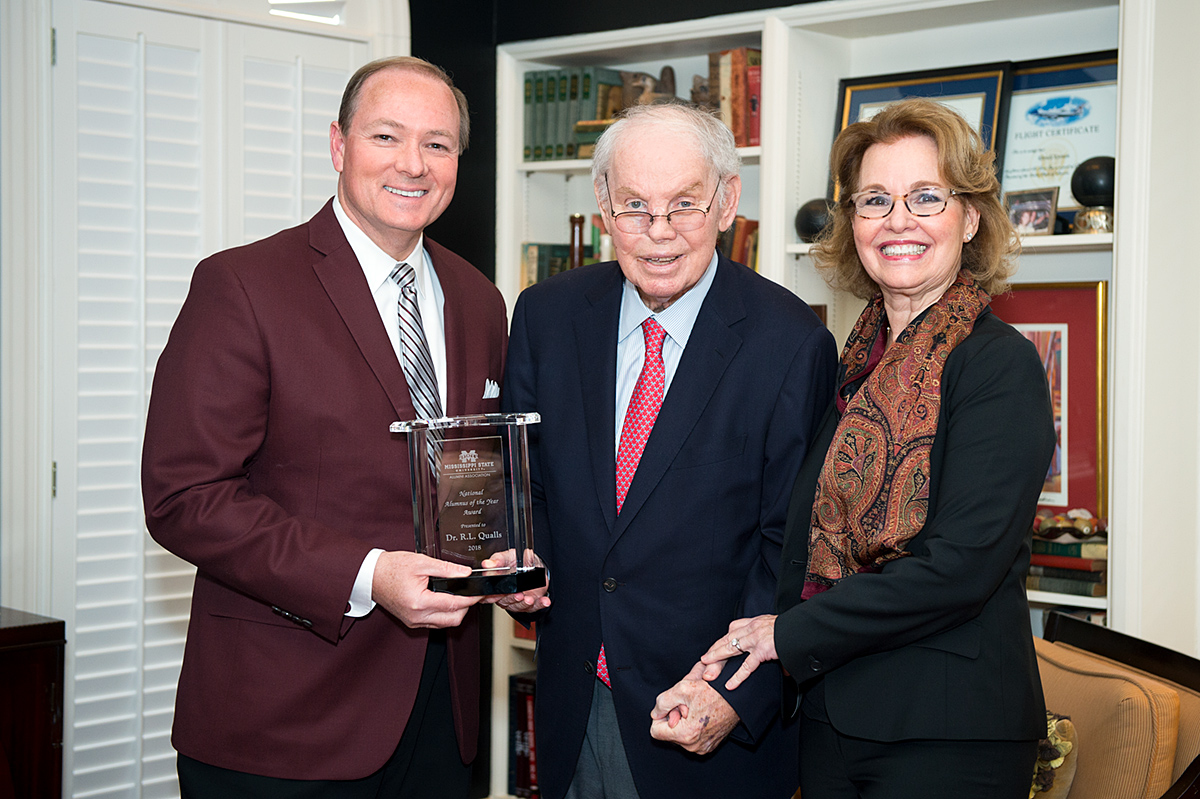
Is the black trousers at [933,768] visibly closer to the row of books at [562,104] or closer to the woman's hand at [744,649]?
the woman's hand at [744,649]

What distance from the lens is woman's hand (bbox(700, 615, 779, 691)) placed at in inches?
71.1

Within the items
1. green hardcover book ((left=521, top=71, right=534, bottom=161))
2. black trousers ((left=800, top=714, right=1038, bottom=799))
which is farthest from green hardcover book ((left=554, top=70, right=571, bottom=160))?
black trousers ((left=800, top=714, right=1038, bottom=799))

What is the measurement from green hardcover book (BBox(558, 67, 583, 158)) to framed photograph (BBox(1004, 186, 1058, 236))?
5.06 feet

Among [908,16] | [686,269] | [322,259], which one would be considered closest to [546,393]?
[686,269]

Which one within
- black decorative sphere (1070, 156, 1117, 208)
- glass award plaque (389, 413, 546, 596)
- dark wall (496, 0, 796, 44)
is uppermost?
dark wall (496, 0, 796, 44)

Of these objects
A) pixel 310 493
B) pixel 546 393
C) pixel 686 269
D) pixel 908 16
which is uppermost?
pixel 908 16

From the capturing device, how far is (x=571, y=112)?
154 inches

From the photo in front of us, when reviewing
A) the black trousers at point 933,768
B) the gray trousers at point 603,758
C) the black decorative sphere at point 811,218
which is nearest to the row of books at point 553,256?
the black decorative sphere at point 811,218

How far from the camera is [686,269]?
6.58ft

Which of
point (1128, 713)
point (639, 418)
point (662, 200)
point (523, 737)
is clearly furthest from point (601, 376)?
point (523, 737)

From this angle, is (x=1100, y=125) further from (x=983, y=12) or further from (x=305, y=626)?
(x=305, y=626)

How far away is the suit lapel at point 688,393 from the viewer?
75.8 inches

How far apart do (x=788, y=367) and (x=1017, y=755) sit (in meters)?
0.74

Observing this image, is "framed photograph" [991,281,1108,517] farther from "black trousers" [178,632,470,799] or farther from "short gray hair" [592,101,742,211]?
"black trousers" [178,632,470,799]
